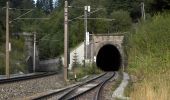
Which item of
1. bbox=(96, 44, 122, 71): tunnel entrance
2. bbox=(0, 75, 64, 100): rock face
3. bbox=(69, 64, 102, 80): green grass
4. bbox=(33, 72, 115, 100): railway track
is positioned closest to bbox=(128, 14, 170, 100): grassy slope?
bbox=(33, 72, 115, 100): railway track

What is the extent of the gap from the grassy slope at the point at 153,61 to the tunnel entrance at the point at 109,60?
7141 cm

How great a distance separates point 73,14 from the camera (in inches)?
4663

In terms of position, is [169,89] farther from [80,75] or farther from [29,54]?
[29,54]

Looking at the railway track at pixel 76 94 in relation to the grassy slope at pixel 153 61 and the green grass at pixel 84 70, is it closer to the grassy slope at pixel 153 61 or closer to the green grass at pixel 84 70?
the grassy slope at pixel 153 61

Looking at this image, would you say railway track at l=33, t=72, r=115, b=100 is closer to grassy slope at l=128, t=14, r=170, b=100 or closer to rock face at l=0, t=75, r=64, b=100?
rock face at l=0, t=75, r=64, b=100

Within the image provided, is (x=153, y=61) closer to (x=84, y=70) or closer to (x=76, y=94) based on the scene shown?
(x=76, y=94)

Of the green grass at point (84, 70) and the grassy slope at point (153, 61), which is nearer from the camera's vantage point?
the grassy slope at point (153, 61)

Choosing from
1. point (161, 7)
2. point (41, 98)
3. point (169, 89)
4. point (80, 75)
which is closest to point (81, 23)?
point (80, 75)

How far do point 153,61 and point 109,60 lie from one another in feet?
270

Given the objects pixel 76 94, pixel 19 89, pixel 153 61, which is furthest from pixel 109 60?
pixel 153 61

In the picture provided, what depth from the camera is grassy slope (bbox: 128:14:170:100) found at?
646 inches

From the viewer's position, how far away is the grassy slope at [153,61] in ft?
53.8

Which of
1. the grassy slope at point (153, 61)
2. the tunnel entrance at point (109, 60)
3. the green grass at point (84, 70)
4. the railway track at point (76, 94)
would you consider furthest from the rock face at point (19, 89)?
the tunnel entrance at point (109, 60)

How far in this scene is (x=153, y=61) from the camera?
59.8 feet
